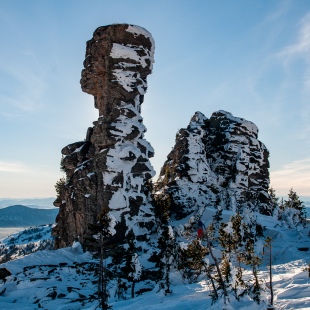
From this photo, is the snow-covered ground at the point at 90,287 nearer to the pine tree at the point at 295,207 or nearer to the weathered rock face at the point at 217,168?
the pine tree at the point at 295,207

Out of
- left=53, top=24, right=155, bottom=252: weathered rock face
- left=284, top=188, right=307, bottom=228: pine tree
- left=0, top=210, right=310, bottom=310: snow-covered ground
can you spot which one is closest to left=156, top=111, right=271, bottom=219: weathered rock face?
left=284, top=188, right=307, bottom=228: pine tree

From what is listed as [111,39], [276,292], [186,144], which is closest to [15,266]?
[276,292]

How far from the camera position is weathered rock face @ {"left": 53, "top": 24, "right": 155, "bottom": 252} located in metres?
59.2

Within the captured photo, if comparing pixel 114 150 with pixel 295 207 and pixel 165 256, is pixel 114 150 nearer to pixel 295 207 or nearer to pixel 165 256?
pixel 165 256

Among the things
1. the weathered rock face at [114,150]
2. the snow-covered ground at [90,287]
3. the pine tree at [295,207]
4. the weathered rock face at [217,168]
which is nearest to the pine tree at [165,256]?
the snow-covered ground at [90,287]

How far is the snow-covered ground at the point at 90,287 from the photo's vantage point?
2411 cm

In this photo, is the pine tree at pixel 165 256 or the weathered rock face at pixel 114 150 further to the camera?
the weathered rock face at pixel 114 150

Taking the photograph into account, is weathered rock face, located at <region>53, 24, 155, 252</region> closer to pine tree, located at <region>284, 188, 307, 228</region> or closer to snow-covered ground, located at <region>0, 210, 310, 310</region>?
snow-covered ground, located at <region>0, 210, 310, 310</region>

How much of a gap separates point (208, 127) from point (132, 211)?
49.8 meters

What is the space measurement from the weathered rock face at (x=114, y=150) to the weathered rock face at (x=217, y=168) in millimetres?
17199

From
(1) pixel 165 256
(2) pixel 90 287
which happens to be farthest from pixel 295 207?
(2) pixel 90 287

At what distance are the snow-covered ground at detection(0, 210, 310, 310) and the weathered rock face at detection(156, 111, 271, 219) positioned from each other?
25.4 m

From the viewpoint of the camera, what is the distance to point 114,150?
60875mm

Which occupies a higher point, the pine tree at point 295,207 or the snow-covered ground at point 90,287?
the pine tree at point 295,207
